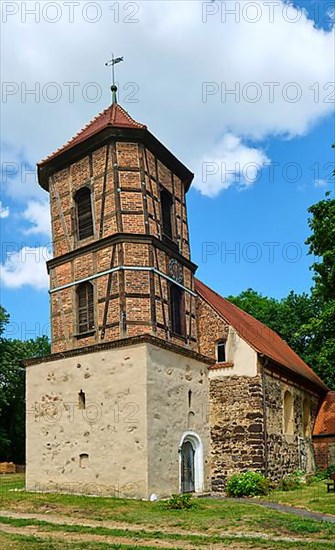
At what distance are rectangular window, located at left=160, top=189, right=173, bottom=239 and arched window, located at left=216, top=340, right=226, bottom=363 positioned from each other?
4.05 meters

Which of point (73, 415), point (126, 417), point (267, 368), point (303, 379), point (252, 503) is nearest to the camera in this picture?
point (252, 503)

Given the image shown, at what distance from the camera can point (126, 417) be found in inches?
688

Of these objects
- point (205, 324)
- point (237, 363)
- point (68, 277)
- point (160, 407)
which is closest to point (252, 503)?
point (160, 407)

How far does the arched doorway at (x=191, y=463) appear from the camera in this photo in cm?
1891

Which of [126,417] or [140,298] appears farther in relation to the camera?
[140,298]

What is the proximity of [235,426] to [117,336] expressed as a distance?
17.2 feet

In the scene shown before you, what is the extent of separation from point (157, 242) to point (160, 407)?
16.9 ft

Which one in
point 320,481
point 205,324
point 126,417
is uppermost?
point 205,324

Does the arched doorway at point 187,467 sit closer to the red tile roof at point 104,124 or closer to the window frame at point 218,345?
the window frame at point 218,345

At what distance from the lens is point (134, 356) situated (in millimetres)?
17781

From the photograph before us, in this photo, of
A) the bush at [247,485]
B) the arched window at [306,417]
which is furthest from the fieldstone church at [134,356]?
the arched window at [306,417]

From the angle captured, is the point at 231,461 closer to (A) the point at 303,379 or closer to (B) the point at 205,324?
(B) the point at 205,324

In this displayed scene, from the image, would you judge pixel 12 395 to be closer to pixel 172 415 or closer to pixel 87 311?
pixel 87 311

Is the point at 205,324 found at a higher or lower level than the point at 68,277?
lower
